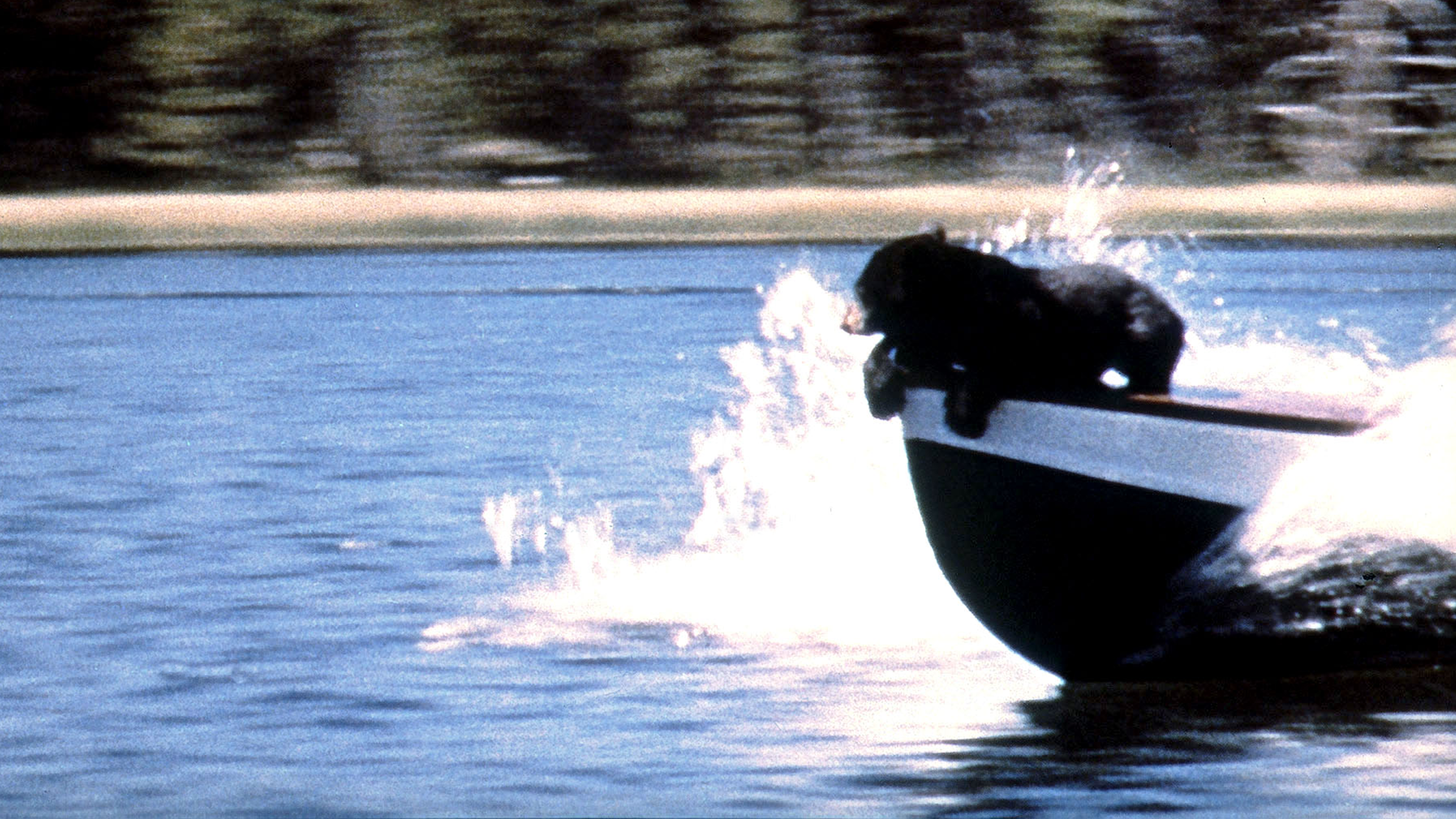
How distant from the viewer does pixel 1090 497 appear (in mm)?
6785

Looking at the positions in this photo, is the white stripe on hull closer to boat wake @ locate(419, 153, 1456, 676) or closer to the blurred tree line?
boat wake @ locate(419, 153, 1456, 676)

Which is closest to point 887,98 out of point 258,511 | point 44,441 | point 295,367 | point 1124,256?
point 1124,256

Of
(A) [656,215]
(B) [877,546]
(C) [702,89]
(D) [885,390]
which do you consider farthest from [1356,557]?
(C) [702,89]

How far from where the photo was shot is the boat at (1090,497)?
6.47 m

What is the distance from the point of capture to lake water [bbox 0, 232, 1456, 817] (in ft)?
20.2

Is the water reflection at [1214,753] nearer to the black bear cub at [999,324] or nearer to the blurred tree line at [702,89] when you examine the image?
the black bear cub at [999,324]

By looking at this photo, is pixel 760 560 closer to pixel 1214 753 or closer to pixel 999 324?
pixel 999 324

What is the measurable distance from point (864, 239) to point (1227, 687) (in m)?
22.1

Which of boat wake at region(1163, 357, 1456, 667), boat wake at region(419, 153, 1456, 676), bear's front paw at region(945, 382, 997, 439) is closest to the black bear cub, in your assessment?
bear's front paw at region(945, 382, 997, 439)

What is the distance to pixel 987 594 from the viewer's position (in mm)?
7191

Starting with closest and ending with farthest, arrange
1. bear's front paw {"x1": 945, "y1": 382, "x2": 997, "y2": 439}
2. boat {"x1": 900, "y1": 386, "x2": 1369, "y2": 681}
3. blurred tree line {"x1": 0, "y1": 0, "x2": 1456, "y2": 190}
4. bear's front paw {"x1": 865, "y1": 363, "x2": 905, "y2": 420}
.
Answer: boat {"x1": 900, "y1": 386, "x2": 1369, "y2": 681}, bear's front paw {"x1": 945, "y1": 382, "x2": 997, "y2": 439}, bear's front paw {"x1": 865, "y1": 363, "x2": 905, "y2": 420}, blurred tree line {"x1": 0, "y1": 0, "x2": 1456, "y2": 190}

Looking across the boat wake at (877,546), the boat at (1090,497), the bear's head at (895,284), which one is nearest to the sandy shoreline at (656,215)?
the boat wake at (877,546)

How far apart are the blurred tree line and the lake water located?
44.2 ft

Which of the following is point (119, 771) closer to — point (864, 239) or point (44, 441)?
point (44, 441)
